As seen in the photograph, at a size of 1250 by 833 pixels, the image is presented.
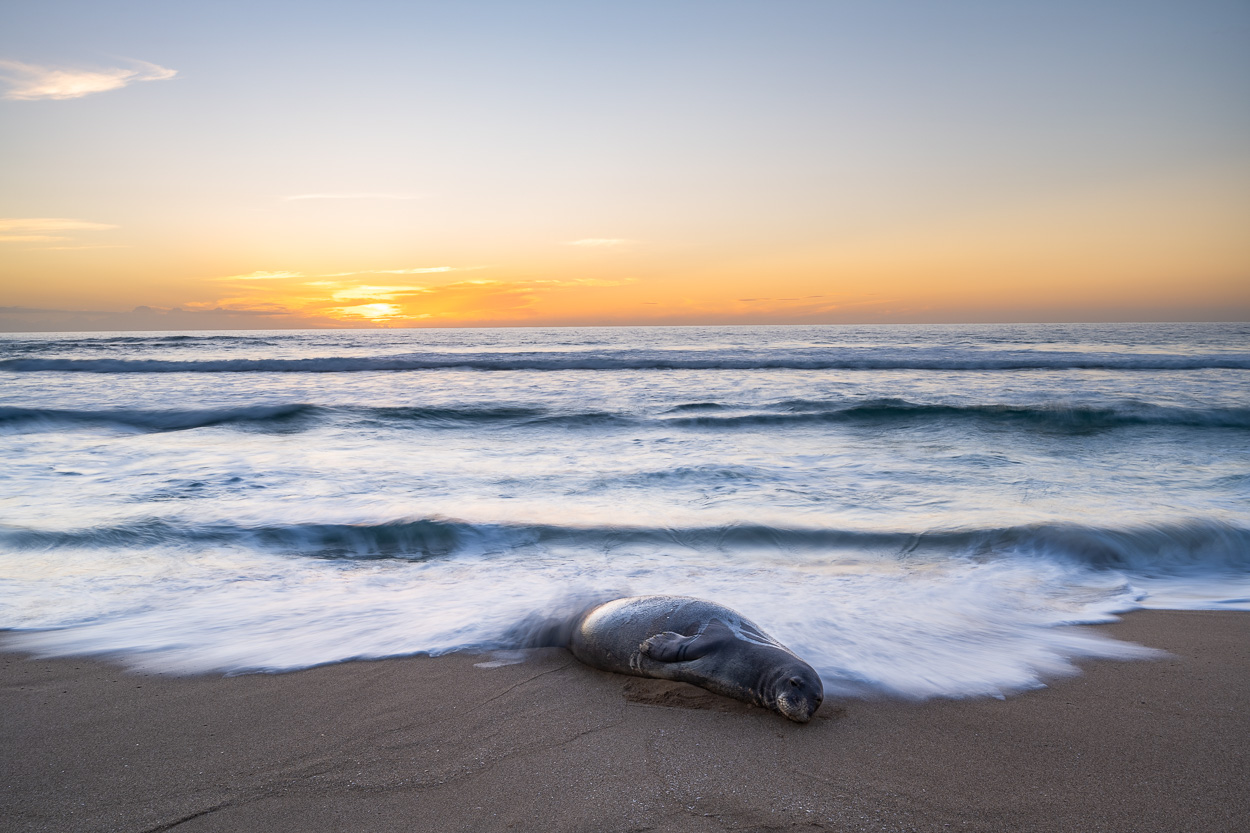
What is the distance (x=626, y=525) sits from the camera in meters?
6.07

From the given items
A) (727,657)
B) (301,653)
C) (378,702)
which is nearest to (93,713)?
(301,653)

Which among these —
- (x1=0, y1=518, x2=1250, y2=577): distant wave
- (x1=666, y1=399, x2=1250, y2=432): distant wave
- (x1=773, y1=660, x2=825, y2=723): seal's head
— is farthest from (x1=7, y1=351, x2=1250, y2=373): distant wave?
(x1=773, y1=660, x2=825, y2=723): seal's head

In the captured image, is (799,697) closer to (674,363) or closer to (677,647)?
(677,647)

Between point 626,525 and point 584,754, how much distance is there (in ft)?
11.5

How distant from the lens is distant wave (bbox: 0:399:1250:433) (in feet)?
39.3

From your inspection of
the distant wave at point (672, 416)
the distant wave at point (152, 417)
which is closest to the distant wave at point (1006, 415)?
the distant wave at point (672, 416)

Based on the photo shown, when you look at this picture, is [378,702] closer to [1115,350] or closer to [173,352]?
[1115,350]

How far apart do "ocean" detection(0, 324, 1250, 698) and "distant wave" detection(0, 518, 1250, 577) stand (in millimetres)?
27

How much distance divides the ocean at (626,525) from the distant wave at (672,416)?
9 cm

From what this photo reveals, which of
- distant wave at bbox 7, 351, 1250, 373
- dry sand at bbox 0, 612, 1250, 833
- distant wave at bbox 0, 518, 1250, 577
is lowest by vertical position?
distant wave at bbox 0, 518, 1250, 577

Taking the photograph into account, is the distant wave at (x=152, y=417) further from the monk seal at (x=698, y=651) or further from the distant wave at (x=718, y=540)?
the monk seal at (x=698, y=651)

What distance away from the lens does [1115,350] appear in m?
29.1

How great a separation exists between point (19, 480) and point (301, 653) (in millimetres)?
Answer: 6440

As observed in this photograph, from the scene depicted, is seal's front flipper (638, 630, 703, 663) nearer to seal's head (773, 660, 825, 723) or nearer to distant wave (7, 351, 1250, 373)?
seal's head (773, 660, 825, 723)
